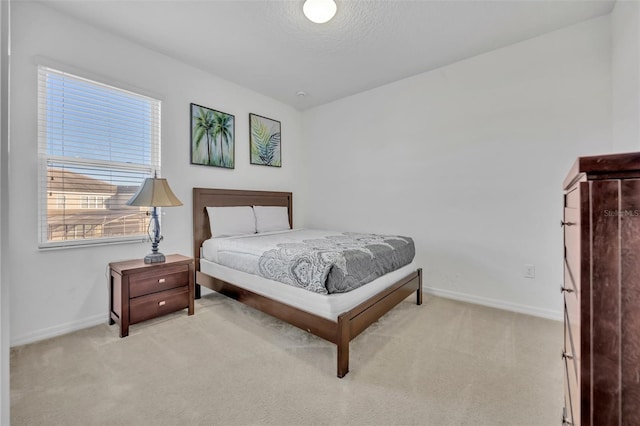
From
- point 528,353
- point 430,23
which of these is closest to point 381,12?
point 430,23

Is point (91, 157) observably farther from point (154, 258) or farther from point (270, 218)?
point (270, 218)

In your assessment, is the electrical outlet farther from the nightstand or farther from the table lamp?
the table lamp

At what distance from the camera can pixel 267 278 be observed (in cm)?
223

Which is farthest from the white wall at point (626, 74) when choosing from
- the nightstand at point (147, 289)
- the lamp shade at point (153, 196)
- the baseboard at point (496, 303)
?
the nightstand at point (147, 289)

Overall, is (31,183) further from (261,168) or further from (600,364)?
(600,364)

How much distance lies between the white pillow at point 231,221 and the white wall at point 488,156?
1499mm

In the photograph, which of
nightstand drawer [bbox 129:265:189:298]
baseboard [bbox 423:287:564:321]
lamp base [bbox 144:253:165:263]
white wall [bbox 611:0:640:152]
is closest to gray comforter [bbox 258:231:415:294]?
nightstand drawer [bbox 129:265:189:298]

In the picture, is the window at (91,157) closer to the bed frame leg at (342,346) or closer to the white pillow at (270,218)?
the white pillow at (270,218)

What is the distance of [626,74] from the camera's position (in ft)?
6.69

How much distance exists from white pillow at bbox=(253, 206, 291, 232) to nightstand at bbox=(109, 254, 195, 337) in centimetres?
114

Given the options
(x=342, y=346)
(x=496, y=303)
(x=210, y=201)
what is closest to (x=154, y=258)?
(x=210, y=201)

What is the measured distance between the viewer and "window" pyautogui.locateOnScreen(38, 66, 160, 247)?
7.38 ft

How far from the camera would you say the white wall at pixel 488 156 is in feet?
8.22

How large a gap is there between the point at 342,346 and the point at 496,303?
6.77 ft
